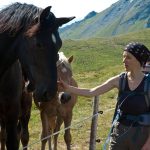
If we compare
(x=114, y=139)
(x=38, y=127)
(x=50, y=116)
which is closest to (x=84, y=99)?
(x=38, y=127)

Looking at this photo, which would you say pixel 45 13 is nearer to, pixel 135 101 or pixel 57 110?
pixel 135 101

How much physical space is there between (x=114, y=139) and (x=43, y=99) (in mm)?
1017

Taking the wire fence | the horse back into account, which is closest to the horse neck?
the horse back

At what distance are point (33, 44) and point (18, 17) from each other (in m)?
0.44

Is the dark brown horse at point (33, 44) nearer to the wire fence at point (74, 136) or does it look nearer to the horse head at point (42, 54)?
the horse head at point (42, 54)

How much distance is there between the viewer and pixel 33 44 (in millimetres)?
4648

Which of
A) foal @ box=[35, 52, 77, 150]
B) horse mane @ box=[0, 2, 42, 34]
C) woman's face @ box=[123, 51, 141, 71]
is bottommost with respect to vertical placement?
foal @ box=[35, 52, 77, 150]

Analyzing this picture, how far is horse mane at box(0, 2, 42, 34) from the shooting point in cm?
483

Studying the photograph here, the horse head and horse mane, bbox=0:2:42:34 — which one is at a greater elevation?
horse mane, bbox=0:2:42:34

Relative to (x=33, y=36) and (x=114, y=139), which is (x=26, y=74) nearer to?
(x=33, y=36)

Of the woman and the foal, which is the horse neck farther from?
the foal

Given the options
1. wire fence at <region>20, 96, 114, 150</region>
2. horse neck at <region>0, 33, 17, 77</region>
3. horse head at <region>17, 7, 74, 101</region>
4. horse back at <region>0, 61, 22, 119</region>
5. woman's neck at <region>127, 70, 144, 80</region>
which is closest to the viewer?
horse head at <region>17, 7, 74, 101</region>

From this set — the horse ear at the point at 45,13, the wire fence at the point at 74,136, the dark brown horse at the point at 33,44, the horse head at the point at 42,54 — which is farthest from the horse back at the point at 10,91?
the wire fence at the point at 74,136

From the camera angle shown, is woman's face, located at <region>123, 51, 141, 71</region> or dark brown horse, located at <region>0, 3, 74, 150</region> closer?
dark brown horse, located at <region>0, 3, 74, 150</region>
